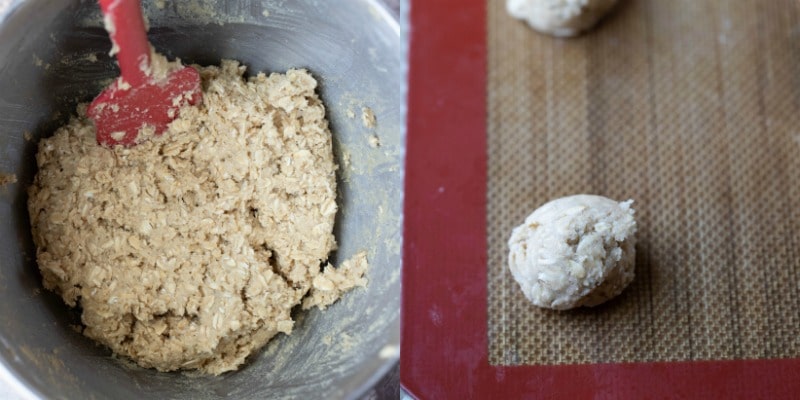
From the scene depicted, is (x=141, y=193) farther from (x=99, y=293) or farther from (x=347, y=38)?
(x=347, y=38)

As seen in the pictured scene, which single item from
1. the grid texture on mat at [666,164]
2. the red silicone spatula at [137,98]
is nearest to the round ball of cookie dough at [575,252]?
the grid texture on mat at [666,164]

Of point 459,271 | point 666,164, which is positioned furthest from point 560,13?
point 459,271

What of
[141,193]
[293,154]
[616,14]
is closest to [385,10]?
[293,154]

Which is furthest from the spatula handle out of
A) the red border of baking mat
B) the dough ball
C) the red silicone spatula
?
the dough ball

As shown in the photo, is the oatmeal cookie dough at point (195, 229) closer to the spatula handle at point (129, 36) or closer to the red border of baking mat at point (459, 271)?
the spatula handle at point (129, 36)

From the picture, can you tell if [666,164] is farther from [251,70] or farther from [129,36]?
[129,36]
